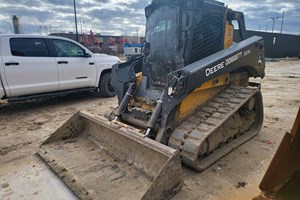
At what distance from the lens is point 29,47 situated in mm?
5926

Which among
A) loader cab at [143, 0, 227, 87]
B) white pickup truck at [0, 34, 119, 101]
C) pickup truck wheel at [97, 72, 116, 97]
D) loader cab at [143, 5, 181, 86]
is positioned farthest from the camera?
pickup truck wheel at [97, 72, 116, 97]

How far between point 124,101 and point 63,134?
1.09 metres

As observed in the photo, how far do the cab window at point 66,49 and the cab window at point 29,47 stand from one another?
0.31 meters

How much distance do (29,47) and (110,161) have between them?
4.21m

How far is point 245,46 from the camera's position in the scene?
12.4ft

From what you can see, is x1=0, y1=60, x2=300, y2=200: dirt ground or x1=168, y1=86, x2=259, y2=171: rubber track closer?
x1=0, y1=60, x2=300, y2=200: dirt ground

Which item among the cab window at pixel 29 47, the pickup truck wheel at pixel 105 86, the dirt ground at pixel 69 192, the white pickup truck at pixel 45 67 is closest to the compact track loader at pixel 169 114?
the dirt ground at pixel 69 192

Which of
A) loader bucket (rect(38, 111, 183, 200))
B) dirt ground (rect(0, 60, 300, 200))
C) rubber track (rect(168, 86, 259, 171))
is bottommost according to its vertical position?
dirt ground (rect(0, 60, 300, 200))

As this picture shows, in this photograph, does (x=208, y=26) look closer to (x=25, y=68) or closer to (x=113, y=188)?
(x=113, y=188)

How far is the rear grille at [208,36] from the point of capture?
140 inches

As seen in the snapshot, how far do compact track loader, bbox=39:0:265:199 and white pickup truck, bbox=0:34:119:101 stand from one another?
2682 mm

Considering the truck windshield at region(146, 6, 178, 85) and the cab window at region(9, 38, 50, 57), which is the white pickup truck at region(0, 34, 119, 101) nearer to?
the cab window at region(9, 38, 50, 57)

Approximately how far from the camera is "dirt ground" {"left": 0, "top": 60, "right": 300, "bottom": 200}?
2725 mm

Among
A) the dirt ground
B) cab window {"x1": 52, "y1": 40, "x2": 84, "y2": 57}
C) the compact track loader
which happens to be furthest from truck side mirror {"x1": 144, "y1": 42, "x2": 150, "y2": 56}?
cab window {"x1": 52, "y1": 40, "x2": 84, "y2": 57}
